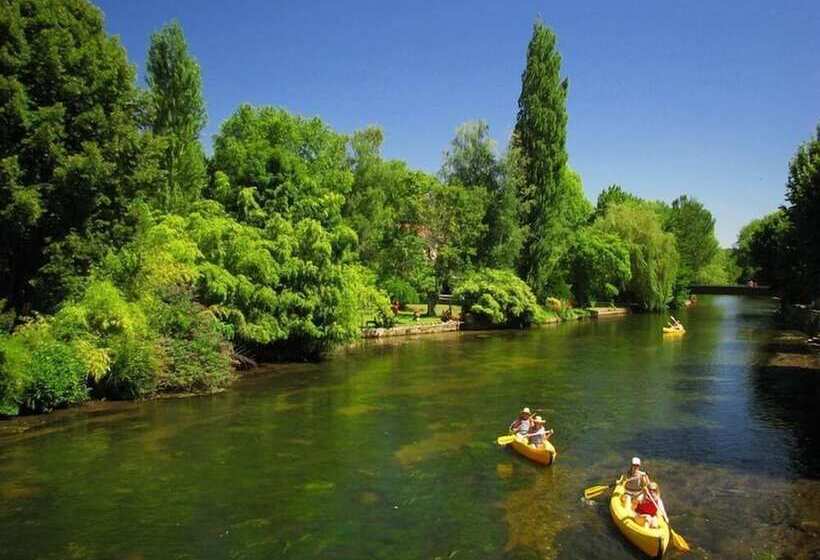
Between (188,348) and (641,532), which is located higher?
(188,348)

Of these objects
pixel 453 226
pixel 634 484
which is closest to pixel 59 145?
pixel 634 484

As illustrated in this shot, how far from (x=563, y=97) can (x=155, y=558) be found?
5806 centimetres

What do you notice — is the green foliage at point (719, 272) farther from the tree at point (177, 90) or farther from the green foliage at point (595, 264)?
the tree at point (177, 90)

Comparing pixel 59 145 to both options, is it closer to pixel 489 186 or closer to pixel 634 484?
pixel 634 484

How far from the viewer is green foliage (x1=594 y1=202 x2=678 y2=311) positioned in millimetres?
78000

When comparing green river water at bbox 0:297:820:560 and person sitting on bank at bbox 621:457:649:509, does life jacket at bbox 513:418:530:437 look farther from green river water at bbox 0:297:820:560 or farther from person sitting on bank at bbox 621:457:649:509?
person sitting on bank at bbox 621:457:649:509

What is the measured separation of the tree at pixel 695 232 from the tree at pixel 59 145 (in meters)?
108

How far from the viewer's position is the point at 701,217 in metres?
132

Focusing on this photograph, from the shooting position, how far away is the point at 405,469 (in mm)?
20484

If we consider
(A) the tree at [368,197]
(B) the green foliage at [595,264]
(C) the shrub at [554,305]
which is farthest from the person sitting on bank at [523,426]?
(B) the green foliage at [595,264]

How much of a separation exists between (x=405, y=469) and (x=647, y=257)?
64.5 metres

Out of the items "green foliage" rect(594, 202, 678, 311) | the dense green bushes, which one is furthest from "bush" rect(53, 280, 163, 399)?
"green foliage" rect(594, 202, 678, 311)

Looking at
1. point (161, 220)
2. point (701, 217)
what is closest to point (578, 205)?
point (701, 217)

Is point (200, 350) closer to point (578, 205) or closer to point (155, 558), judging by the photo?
point (155, 558)
